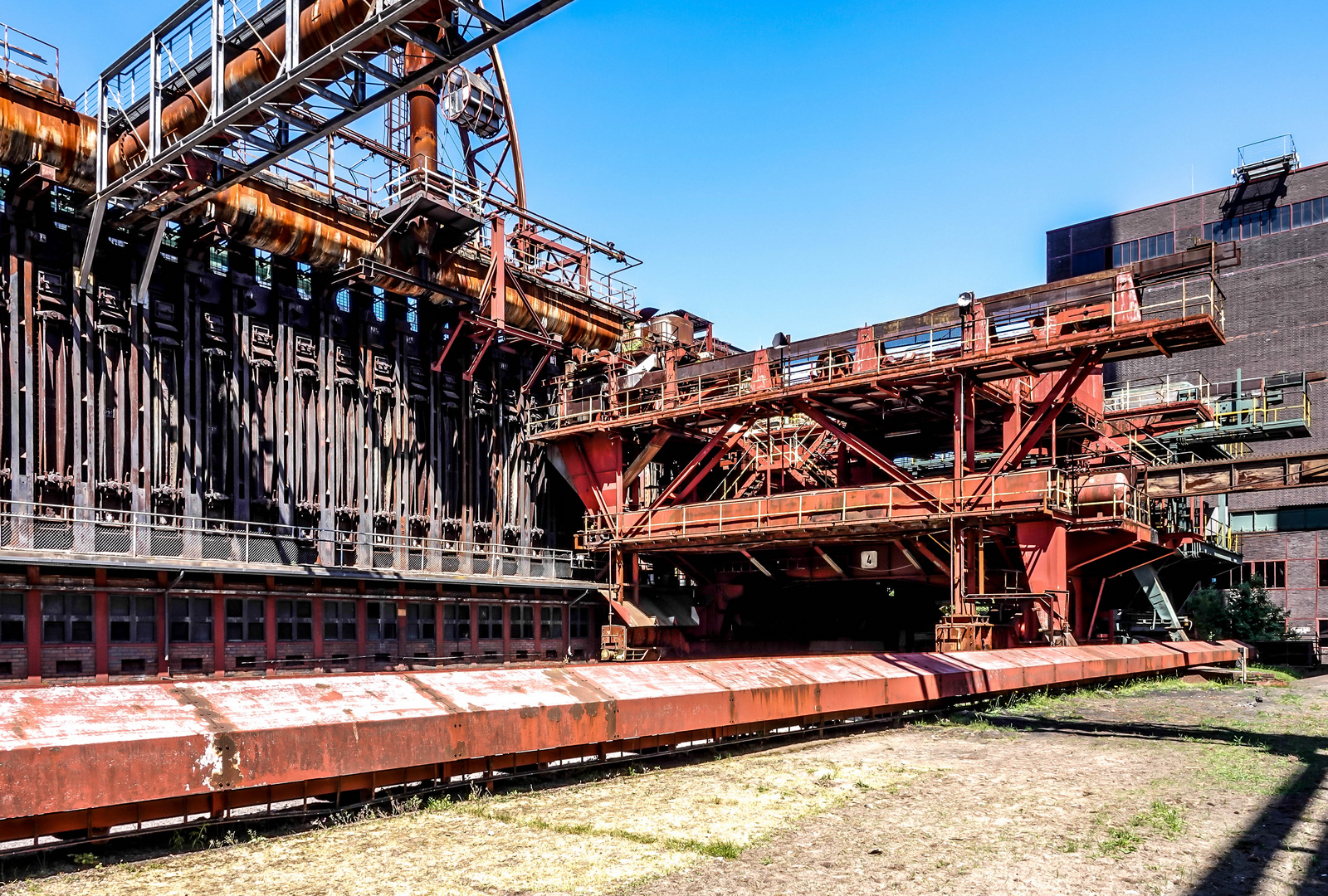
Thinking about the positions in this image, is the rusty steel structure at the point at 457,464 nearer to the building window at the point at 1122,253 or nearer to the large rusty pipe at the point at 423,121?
the large rusty pipe at the point at 423,121

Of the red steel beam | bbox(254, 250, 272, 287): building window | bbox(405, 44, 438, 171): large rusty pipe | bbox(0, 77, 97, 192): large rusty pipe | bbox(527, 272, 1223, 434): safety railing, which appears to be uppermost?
bbox(405, 44, 438, 171): large rusty pipe

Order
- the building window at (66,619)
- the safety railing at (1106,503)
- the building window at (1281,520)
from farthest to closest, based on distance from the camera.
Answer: the building window at (1281,520) < the safety railing at (1106,503) < the building window at (66,619)

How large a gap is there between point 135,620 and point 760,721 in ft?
54.9

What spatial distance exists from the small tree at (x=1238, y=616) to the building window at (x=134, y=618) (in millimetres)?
37860

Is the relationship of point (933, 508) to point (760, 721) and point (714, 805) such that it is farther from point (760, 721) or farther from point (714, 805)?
point (714, 805)

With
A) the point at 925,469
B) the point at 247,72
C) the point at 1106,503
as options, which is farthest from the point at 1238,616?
the point at 247,72

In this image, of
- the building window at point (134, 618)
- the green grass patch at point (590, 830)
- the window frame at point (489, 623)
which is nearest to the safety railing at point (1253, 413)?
the window frame at point (489, 623)

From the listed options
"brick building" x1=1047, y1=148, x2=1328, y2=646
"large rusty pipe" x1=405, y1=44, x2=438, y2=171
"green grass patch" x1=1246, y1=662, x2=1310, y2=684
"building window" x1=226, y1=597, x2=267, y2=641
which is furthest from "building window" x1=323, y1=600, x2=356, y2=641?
"brick building" x1=1047, y1=148, x2=1328, y2=646

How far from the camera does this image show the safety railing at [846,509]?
24844 millimetres

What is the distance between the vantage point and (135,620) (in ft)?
74.2

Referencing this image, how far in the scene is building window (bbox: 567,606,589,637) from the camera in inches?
1388

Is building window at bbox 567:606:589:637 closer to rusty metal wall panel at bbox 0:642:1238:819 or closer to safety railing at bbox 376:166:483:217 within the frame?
safety railing at bbox 376:166:483:217

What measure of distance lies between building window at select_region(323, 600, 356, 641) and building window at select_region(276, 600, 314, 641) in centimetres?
46

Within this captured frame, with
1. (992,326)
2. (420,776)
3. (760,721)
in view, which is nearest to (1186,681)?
(992,326)
